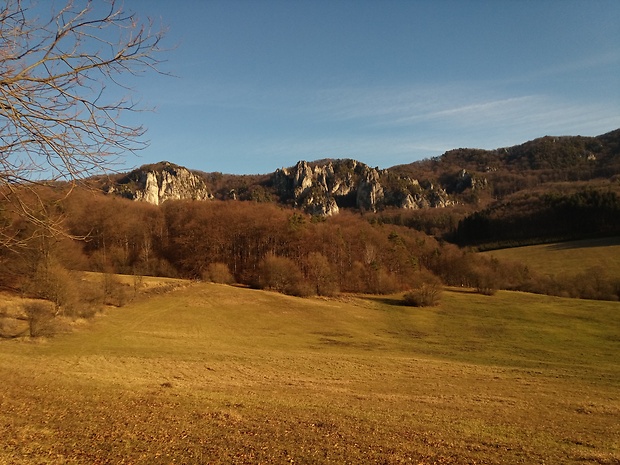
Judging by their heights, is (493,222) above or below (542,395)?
above

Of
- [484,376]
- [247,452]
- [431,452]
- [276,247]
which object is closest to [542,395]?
[484,376]

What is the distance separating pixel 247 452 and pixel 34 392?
913cm

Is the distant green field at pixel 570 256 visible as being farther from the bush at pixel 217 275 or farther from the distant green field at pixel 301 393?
the bush at pixel 217 275

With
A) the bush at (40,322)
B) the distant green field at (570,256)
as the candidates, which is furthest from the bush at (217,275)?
the distant green field at (570,256)

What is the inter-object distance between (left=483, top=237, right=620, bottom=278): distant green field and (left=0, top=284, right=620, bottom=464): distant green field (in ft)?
151

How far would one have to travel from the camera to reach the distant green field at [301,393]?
9.52 m

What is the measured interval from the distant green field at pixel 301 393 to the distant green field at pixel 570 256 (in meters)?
46.0

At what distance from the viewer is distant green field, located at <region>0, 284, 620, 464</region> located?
9.52m

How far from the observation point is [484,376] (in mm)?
24219

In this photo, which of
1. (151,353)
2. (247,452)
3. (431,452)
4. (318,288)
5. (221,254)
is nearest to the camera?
(247,452)

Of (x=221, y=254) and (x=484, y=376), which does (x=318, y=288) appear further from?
(x=484, y=376)

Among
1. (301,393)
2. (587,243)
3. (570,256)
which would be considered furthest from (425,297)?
(587,243)

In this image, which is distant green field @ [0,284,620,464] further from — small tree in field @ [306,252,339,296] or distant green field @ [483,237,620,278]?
distant green field @ [483,237,620,278]

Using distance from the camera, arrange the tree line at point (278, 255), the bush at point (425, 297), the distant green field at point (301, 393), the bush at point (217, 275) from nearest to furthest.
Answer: the distant green field at point (301, 393), the bush at point (425, 297), the bush at point (217, 275), the tree line at point (278, 255)
